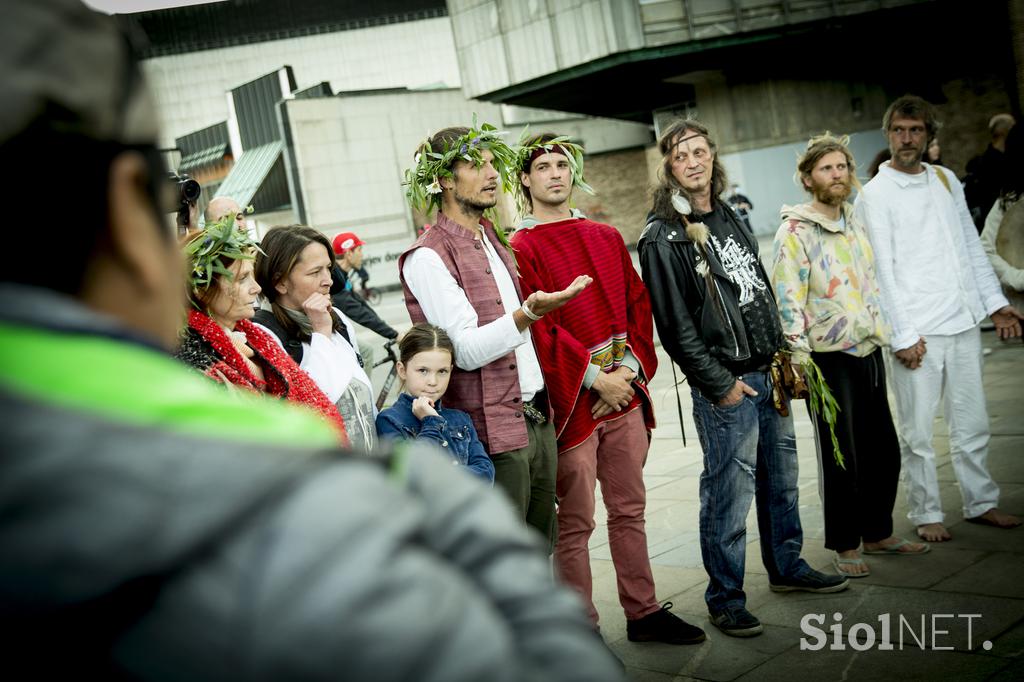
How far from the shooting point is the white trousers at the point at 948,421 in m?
5.22

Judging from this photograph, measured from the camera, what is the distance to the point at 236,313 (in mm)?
3219

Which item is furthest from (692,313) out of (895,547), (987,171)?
(987,171)

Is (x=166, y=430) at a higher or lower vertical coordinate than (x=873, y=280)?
higher

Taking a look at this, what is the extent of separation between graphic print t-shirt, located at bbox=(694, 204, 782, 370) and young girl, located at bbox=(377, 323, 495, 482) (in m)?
1.50

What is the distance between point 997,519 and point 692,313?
82.4 inches

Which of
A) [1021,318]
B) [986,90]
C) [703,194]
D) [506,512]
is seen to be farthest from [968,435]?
[986,90]

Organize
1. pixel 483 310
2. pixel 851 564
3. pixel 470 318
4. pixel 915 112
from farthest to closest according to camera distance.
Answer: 1. pixel 915 112
2. pixel 851 564
3. pixel 483 310
4. pixel 470 318

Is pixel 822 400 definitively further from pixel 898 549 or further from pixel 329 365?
pixel 329 365

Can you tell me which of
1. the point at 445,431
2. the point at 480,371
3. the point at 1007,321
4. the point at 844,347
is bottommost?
the point at 1007,321

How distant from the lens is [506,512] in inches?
36.1

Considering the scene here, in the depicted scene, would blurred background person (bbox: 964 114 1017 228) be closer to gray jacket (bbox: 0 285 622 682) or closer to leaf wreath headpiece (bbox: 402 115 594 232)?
leaf wreath headpiece (bbox: 402 115 594 232)

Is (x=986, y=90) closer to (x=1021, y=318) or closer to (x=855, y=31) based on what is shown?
(x=855, y=31)

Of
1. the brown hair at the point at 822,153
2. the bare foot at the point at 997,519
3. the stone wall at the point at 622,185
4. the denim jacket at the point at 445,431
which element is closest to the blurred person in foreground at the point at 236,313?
the denim jacket at the point at 445,431

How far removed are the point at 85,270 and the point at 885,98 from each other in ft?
108
